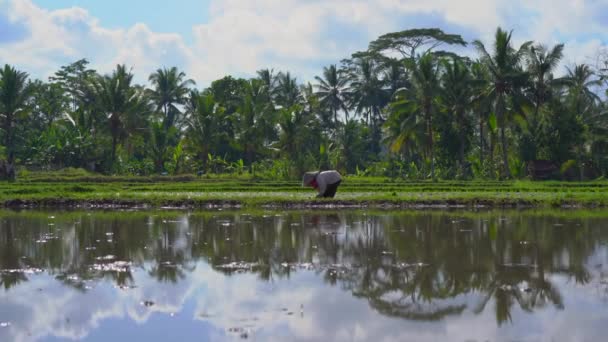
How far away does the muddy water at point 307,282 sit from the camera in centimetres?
743

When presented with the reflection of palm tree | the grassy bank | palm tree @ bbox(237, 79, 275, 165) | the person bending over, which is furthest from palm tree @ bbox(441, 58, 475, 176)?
the reflection of palm tree

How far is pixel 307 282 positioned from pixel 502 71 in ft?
90.7

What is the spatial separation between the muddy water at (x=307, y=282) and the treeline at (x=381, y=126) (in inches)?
766

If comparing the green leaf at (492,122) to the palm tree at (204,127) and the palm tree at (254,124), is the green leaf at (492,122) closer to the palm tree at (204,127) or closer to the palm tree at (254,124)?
the palm tree at (254,124)

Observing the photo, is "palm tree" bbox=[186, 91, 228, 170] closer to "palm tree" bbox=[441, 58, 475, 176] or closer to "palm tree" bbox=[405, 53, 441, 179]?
"palm tree" bbox=[405, 53, 441, 179]

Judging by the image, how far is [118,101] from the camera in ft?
134

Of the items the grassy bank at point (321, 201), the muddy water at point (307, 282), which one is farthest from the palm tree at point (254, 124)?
the muddy water at point (307, 282)

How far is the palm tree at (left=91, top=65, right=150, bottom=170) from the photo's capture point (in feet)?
134

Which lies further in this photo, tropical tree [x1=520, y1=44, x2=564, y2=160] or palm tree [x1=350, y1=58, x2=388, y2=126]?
palm tree [x1=350, y1=58, x2=388, y2=126]

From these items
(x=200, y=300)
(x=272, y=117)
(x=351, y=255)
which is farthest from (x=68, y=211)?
(x=272, y=117)

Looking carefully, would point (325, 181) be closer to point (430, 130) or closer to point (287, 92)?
point (430, 130)

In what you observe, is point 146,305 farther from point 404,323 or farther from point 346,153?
point 346,153

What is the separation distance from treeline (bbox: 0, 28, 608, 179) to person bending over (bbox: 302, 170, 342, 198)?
476 inches

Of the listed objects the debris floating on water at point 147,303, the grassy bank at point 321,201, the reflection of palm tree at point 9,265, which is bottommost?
the debris floating on water at point 147,303
